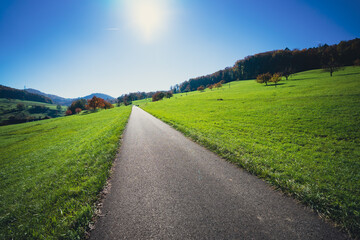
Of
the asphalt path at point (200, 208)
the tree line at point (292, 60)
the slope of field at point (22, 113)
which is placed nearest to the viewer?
the asphalt path at point (200, 208)

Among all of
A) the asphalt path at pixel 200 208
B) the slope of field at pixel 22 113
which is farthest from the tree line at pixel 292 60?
the slope of field at pixel 22 113

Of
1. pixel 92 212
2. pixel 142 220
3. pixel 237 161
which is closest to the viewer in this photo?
pixel 142 220

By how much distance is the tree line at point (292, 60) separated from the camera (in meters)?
88.7

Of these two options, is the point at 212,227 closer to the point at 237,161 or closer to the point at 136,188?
the point at 136,188

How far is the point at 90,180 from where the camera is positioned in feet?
17.7

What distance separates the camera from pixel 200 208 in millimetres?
3852

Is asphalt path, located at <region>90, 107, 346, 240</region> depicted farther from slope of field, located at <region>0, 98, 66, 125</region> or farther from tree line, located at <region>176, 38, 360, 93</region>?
slope of field, located at <region>0, 98, 66, 125</region>

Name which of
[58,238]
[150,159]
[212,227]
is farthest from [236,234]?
[150,159]

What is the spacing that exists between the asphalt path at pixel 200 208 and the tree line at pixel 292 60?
9324 cm

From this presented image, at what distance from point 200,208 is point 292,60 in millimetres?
165671

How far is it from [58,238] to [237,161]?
6.90 m

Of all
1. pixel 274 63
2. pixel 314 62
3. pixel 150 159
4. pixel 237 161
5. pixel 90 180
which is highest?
pixel 274 63

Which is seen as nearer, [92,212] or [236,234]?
[236,234]

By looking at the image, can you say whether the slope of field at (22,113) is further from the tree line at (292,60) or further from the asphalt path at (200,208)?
the tree line at (292,60)
